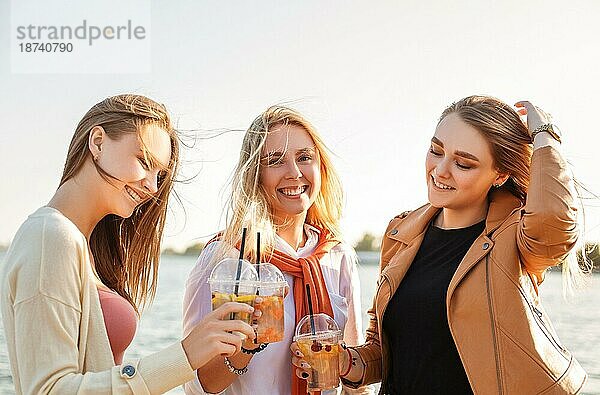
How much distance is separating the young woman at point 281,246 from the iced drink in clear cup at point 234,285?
378 mm

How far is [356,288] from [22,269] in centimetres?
140

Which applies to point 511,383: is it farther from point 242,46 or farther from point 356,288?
point 242,46

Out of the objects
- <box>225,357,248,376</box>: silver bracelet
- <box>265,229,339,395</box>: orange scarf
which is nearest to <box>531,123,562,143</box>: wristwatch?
<box>265,229,339,395</box>: orange scarf

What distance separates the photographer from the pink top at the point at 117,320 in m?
2.49

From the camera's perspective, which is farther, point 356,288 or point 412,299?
point 356,288

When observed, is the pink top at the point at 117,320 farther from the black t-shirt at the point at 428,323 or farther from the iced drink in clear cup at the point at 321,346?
the black t-shirt at the point at 428,323

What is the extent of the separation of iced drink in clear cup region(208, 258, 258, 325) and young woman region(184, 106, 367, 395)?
378mm

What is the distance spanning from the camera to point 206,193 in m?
4.55

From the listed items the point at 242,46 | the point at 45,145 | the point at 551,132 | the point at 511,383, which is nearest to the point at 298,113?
the point at 551,132

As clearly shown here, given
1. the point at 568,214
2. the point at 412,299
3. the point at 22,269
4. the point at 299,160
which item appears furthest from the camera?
the point at 299,160

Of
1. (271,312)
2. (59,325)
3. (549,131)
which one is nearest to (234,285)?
(271,312)

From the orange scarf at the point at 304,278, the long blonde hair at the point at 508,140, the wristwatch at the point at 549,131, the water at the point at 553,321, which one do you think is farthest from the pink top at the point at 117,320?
the water at the point at 553,321

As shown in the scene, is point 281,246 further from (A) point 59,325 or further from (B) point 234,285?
(A) point 59,325

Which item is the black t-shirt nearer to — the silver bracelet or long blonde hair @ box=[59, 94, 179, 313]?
the silver bracelet
